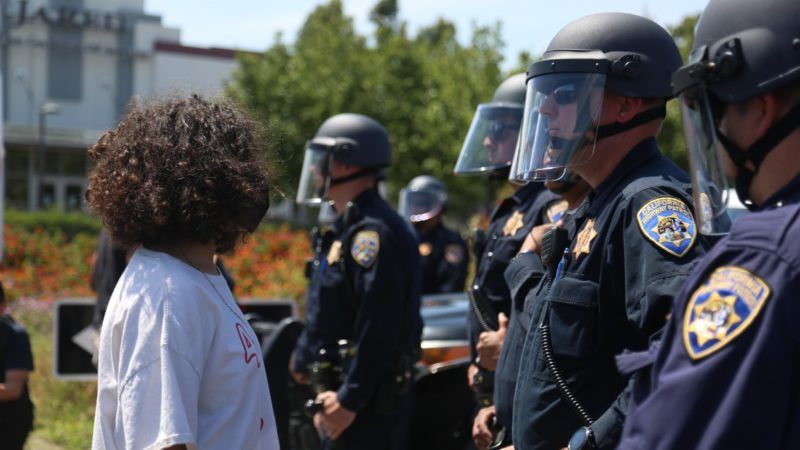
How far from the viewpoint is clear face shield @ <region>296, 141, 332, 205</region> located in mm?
5469

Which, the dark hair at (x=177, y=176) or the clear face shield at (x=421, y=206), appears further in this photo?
the clear face shield at (x=421, y=206)

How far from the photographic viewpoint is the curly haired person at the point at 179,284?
2213 millimetres

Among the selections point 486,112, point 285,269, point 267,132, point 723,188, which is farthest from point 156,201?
point 285,269

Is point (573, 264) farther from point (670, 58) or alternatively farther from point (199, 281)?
point (199, 281)

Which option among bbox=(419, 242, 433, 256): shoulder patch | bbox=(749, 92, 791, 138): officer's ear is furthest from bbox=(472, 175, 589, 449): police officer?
bbox=(419, 242, 433, 256): shoulder patch

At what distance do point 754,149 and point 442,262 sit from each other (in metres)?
7.98

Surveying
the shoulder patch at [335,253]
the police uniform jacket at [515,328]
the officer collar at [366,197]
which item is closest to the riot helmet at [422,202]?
the officer collar at [366,197]

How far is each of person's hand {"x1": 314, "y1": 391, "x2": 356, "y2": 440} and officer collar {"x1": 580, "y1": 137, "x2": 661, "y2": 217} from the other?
217 cm

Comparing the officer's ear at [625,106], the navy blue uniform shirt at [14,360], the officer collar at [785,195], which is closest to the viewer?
the officer collar at [785,195]

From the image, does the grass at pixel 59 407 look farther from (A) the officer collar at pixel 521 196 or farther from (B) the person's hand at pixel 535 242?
(B) the person's hand at pixel 535 242

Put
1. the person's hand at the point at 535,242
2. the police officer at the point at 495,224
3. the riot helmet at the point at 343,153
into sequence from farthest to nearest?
1. the riot helmet at the point at 343,153
2. the police officer at the point at 495,224
3. the person's hand at the point at 535,242

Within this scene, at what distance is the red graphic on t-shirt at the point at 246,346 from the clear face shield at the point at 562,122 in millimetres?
1007

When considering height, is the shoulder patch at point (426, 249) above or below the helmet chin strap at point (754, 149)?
below

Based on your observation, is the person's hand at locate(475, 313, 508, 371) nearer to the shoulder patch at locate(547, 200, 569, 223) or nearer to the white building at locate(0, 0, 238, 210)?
the shoulder patch at locate(547, 200, 569, 223)
